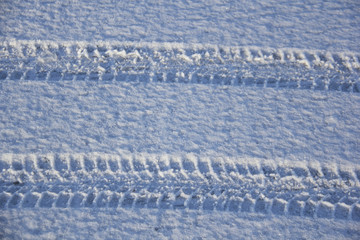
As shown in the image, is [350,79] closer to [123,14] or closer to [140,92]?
[140,92]

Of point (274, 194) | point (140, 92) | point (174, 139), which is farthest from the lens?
point (140, 92)

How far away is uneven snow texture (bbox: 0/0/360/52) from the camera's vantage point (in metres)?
2.12

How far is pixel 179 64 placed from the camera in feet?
6.72

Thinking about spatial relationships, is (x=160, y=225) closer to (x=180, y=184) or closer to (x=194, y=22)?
(x=180, y=184)

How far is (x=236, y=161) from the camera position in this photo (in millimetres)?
1801

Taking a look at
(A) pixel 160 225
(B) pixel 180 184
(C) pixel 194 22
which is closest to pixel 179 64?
(C) pixel 194 22

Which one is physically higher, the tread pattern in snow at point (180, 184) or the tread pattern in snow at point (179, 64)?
the tread pattern in snow at point (179, 64)

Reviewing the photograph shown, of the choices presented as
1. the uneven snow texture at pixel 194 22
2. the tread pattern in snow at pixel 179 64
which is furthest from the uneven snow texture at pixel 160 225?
the uneven snow texture at pixel 194 22

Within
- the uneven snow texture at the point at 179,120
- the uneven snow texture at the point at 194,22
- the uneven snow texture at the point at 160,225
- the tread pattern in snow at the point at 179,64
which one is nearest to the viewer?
the uneven snow texture at the point at 160,225

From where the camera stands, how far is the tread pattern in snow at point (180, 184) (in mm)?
1708

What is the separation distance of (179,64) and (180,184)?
77 centimetres

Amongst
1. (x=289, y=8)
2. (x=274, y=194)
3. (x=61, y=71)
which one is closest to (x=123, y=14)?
(x=61, y=71)

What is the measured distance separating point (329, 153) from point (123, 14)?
1.58 metres

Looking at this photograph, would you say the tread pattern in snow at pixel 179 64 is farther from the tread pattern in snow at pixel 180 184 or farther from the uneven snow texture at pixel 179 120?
the tread pattern in snow at pixel 180 184
